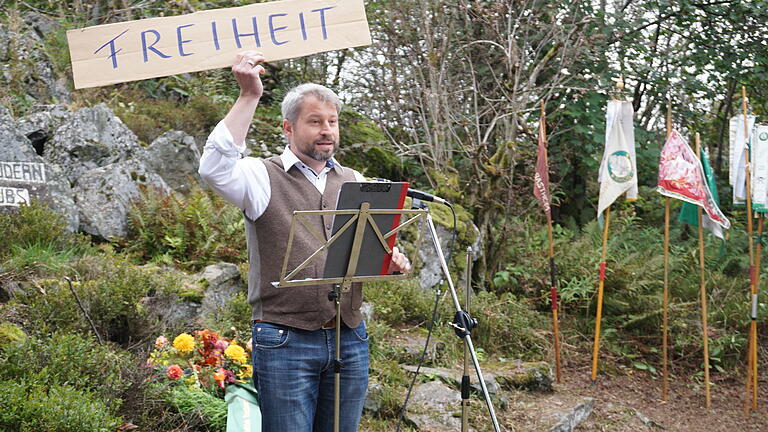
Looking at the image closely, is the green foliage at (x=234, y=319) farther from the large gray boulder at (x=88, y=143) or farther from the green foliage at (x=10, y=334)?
the large gray boulder at (x=88, y=143)

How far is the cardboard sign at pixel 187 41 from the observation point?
7.29 ft

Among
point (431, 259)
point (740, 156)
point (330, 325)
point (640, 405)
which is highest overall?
point (740, 156)

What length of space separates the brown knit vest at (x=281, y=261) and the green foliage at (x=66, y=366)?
1.13 m

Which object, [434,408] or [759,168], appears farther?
[759,168]

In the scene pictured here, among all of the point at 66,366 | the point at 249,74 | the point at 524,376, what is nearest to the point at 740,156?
the point at 524,376

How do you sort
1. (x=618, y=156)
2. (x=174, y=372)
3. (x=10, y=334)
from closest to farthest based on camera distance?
(x=10, y=334) → (x=174, y=372) → (x=618, y=156)

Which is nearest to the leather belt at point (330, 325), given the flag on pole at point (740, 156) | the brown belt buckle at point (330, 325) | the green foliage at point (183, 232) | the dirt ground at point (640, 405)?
the brown belt buckle at point (330, 325)

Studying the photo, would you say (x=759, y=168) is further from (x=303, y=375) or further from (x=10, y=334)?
(x=10, y=334)

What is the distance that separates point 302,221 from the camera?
212cm

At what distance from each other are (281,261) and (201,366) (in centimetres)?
174

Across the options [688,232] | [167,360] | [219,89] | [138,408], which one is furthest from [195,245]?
[688,232]

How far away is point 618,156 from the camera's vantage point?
5.93m

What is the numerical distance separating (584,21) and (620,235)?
261 centimetres

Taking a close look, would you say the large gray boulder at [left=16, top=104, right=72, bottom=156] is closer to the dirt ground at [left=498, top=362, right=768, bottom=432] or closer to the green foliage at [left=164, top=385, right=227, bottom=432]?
the green foliage at [left=164, top=385, right=227, bottom=432]
